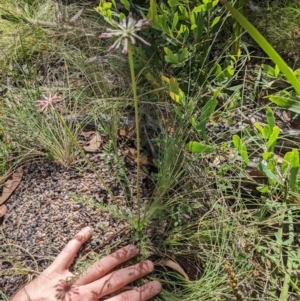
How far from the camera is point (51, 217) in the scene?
1.55m

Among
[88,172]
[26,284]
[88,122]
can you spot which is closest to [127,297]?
[26,284]

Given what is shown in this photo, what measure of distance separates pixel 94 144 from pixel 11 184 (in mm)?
343

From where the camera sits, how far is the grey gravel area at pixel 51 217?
147cm

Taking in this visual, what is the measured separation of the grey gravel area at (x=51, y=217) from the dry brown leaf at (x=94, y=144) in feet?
0.11

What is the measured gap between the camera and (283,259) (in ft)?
4.66

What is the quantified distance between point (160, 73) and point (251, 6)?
541 millimetres

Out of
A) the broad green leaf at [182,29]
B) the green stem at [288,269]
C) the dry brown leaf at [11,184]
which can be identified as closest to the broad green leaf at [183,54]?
the broad green leaf at [182,29]

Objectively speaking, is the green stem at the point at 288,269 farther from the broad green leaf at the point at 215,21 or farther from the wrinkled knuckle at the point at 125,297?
the broad green leaf at the point at 215,21

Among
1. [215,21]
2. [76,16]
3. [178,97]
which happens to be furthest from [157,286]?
[76,16]

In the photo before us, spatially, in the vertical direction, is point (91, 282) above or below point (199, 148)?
below

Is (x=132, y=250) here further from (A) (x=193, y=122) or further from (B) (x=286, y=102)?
(B) (x=286, y=102)

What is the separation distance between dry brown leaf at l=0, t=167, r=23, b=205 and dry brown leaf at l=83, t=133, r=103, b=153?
0.87 feet

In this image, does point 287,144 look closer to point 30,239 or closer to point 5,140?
point 30,239

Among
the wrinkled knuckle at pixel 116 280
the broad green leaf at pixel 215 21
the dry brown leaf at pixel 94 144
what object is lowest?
the wrinkled knuckle at pixel 116 280
